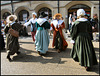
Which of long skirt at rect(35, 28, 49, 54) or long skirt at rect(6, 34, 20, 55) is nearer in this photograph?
long skirt at rect(6, 34, 20, 55)

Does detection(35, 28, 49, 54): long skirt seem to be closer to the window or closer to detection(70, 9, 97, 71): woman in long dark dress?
detection(70, 9, 97, 71): woman in long dark dress

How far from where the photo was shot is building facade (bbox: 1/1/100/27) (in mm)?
11043

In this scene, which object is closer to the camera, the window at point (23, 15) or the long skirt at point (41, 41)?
the long skirt at point (41, 41)

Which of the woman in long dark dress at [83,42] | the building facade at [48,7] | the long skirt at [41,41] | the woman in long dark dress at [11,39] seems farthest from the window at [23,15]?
the woman in long dark dress at [83,42]

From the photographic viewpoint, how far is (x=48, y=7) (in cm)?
1270

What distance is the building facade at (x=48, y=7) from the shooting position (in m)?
11.0

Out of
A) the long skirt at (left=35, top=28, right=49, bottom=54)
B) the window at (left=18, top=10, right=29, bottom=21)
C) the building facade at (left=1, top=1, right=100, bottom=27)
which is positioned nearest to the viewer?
the long skirt at (left=35, top=28, right=49, bottom=54)

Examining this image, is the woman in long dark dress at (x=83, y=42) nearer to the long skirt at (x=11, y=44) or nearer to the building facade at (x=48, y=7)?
the long skirt at (x=11, y=44)

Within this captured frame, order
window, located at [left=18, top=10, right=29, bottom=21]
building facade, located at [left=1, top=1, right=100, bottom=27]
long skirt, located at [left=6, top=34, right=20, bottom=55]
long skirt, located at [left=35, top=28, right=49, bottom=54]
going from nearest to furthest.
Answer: long skirt, located at [left=6, top=34, right=20, bottom=55] → long skirt, located at [left=35, top=28, right=49, bottom=54] → building facade, located at [left=1, top=1, right=100, bottom=27] → window, located at [left=18, top=10, right=29, bottom=21]

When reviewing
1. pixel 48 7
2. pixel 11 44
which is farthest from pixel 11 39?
pixel 48 7

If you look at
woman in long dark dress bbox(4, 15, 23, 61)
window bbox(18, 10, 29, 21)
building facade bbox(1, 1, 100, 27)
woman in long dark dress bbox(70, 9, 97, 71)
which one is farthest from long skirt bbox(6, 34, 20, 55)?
window bbox(18, 10, 29, 21)

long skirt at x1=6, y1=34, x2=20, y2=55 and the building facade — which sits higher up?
the building facade

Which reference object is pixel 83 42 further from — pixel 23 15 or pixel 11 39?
pixel 23 15

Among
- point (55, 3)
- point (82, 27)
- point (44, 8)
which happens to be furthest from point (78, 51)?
point (44, 8)
